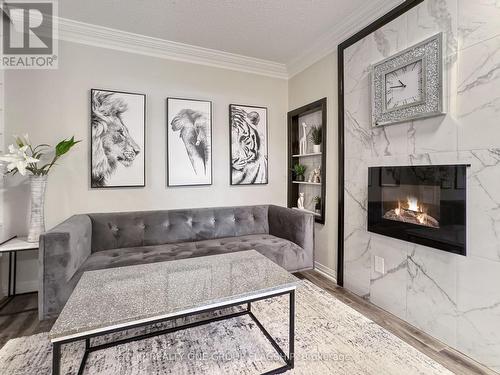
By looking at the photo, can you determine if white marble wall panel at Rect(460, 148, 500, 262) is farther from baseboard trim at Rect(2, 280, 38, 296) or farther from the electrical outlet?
baseboard trim at Rect(2, 280, 38, 296)

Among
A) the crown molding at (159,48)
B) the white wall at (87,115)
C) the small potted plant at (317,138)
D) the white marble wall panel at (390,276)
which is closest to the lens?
the white marble wall panel at (390,276)

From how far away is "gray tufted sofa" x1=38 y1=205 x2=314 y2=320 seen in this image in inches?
74.2

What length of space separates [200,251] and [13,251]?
155 cm

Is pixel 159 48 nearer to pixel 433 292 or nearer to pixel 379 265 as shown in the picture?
pixel 379 265

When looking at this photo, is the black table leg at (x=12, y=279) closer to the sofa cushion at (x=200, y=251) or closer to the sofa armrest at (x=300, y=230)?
the sofa cushion at (x=200, y=251)

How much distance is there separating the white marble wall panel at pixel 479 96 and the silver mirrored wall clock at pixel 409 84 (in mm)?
128

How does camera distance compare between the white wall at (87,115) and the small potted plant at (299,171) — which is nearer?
the white wall at (87,115)

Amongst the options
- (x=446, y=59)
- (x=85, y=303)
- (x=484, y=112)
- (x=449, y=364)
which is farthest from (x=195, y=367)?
(x=446, y=59)

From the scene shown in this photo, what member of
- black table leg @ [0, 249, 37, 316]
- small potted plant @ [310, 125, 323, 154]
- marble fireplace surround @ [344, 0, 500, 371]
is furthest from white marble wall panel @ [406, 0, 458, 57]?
black table leg @ [0, 249, 37, 316]

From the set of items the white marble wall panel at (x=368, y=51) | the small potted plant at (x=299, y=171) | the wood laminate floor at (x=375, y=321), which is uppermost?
the white marble wall panel at (x=368, y=51)

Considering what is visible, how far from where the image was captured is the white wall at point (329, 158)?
9.32 ft

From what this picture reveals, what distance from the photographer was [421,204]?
1962 millimetres

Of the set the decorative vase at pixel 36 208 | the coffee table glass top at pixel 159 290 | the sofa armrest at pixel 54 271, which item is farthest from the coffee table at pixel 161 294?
the decorative vase at pixel 36 208

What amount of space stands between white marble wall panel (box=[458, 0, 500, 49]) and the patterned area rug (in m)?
2.06
